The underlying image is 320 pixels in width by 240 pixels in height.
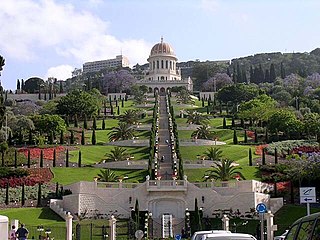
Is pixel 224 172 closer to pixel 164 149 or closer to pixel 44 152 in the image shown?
pixel 164 149

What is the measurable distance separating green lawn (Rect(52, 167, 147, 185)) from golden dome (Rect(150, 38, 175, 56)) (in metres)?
107

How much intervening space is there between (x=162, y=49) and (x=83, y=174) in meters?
111

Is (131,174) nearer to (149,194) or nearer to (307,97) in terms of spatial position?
(149,194)

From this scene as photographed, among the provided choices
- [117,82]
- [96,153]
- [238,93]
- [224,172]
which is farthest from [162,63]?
[224,172]

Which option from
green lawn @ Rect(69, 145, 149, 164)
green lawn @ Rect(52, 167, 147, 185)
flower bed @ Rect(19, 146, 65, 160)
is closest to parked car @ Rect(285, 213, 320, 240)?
green lawn @ Rect(52, 167, 147, 185)

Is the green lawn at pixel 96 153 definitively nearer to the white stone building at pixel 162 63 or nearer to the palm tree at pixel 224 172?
the palm tree at pixel 224 172

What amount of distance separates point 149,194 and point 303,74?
126m

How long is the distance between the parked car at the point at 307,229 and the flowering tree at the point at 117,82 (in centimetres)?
14425

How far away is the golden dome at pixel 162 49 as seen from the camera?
542ft

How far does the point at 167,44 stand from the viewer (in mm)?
167625

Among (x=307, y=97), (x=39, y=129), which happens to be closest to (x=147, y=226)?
(x=39, y=129)

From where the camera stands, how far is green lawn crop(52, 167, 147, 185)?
182ft

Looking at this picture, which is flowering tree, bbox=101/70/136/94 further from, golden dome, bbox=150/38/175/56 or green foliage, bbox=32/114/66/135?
green foliage, bbox=32/114/66/135

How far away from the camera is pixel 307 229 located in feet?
39.4
